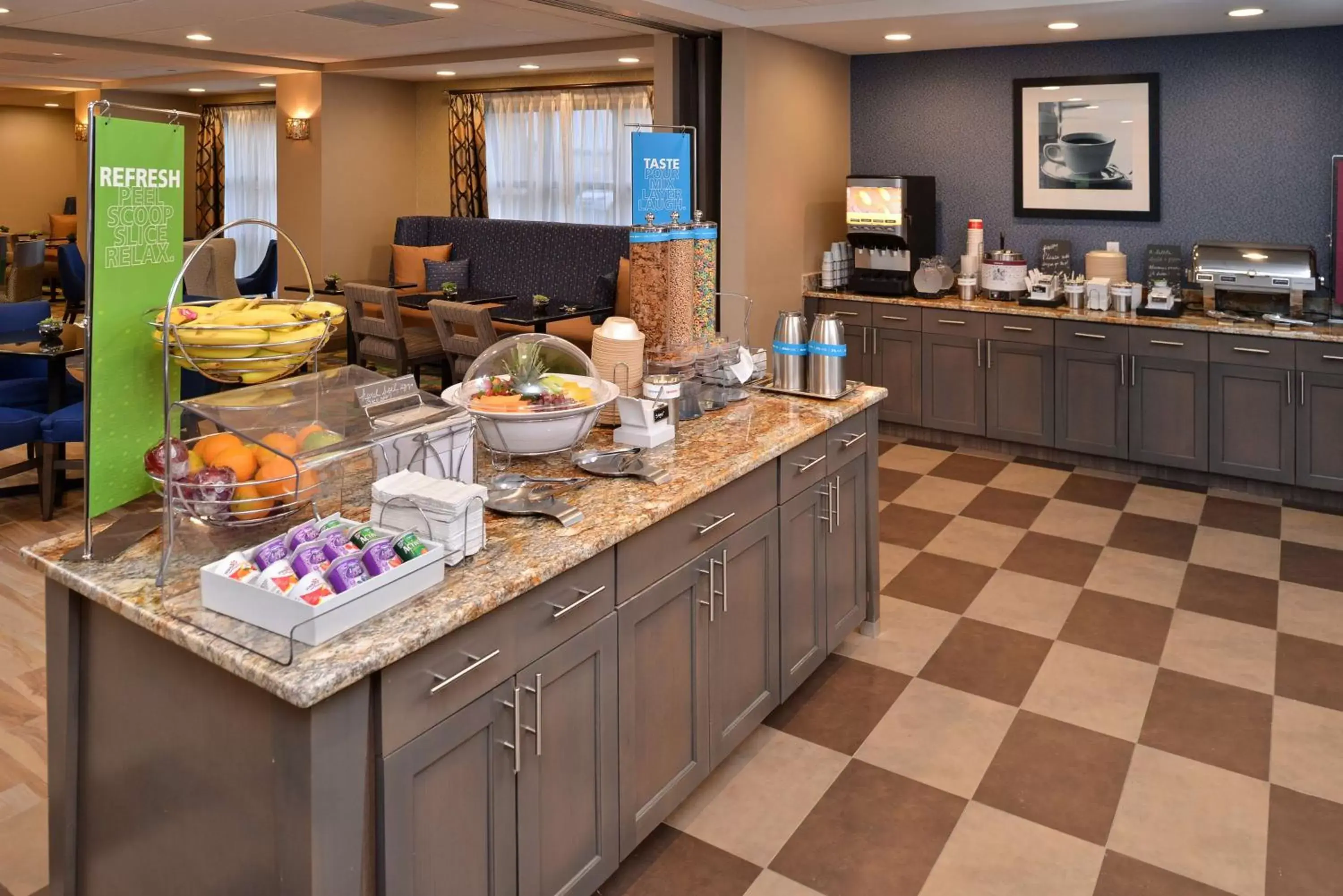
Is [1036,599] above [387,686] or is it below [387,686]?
below

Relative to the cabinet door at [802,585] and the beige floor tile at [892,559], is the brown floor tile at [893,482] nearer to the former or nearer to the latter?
the beige floor tile at [892,559]

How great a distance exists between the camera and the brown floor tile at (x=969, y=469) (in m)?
5.50

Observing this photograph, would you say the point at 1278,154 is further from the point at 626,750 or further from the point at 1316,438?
the point at 626,750

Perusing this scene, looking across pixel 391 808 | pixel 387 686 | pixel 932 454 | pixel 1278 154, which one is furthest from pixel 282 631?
pixel 1278 154

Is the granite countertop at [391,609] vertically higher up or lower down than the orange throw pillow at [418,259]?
lower down

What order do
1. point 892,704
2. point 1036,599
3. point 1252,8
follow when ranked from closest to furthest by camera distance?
point 892,704 < point 1036,599 < point 1252,8

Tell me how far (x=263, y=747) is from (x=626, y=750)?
85 centimetres

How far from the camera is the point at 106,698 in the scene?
182 cm

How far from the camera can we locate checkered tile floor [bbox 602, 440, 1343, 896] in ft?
7.73

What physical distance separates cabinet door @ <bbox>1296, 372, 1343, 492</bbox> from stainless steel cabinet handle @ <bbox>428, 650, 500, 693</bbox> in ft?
15.0

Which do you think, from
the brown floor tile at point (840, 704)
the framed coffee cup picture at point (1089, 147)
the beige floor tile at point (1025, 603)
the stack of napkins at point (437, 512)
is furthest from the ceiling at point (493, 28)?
the stack of napkins at point (437, 512)

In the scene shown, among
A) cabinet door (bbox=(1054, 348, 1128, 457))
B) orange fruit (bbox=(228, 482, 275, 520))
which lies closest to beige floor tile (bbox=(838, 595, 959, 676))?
orange fruit (bbox=(228, 482, 275, 520))

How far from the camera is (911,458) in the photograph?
5.89 meters

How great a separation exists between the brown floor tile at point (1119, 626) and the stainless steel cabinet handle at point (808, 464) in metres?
1.28
